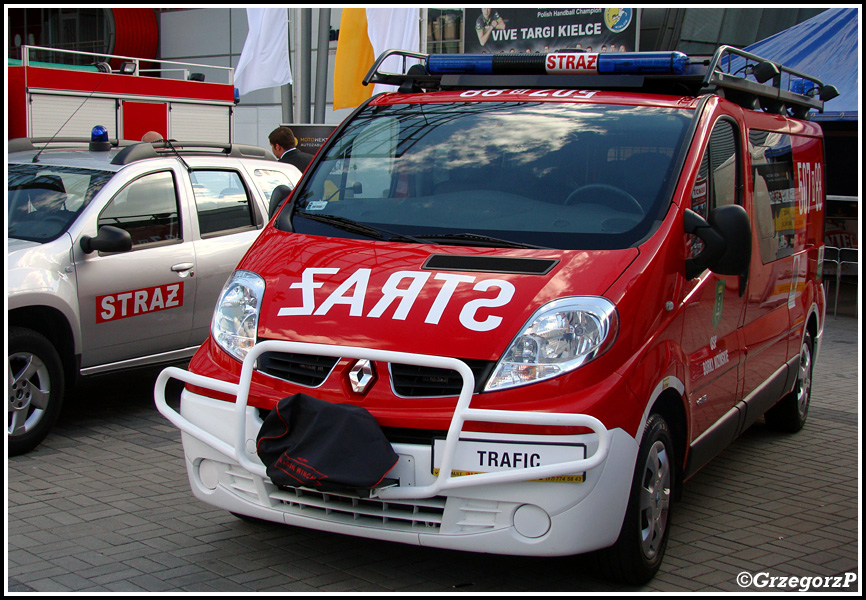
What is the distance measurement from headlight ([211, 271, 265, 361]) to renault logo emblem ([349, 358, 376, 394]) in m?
0.52

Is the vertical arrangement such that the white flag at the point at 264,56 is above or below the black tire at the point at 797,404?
above

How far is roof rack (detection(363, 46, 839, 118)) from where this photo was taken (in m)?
4.80

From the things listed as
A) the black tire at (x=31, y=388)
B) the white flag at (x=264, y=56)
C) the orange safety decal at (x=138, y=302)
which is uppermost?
the white flag at (x=264, y=56)

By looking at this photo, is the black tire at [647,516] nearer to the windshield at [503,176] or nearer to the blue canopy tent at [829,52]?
the windshield at [503,176]

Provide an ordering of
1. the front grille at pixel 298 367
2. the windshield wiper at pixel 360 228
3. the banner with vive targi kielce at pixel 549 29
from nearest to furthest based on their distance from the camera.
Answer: the front grille at pixel 298 367 → the windshield wiper at pixel 360 228 → the banner with vive targi kielce at pixel 549 29

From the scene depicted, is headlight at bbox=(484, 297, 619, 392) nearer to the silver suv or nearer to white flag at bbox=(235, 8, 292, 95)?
the silver suv

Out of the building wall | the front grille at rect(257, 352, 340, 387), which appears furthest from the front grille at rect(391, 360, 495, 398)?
the building wall

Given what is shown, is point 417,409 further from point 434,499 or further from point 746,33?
point 746,33

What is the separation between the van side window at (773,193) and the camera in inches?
211

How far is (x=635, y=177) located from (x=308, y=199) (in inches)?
63.9

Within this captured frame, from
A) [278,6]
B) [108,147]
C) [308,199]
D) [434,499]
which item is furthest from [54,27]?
[434,499]

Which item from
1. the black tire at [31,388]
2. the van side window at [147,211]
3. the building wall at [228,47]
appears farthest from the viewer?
the building wall at [228,47]

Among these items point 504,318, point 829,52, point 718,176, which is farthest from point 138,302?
point 829,52

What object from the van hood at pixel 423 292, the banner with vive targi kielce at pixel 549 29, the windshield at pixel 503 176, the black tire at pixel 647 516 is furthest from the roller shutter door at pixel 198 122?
the black tire at pixel 647 516
